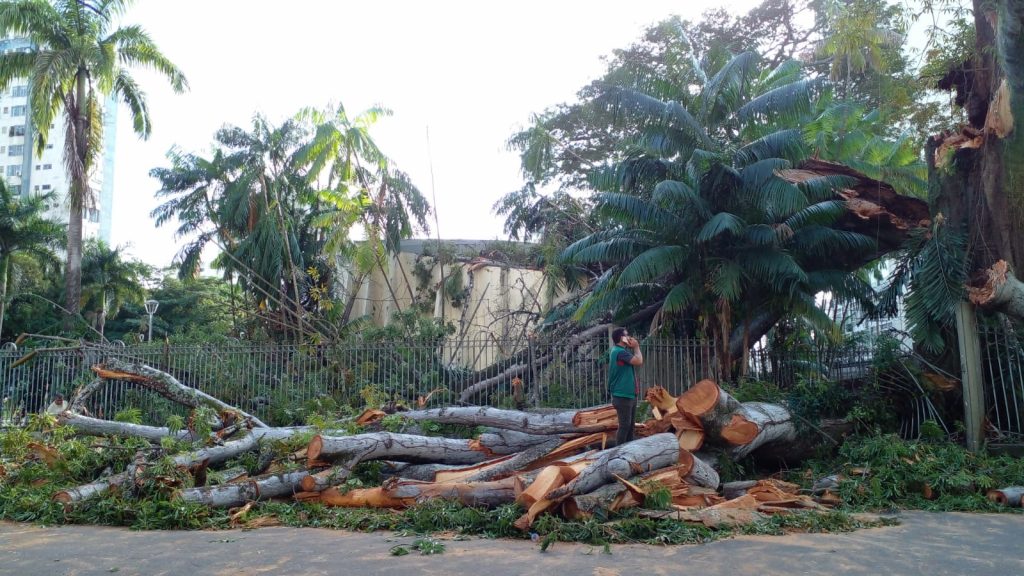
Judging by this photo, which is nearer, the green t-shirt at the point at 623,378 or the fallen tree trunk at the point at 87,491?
the fallen tree trunk at the point at 87,491

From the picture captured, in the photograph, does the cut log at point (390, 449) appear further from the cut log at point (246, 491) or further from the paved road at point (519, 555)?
the paved road at point (519, 555)

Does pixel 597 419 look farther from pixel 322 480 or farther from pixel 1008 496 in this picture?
pixel 1008 496

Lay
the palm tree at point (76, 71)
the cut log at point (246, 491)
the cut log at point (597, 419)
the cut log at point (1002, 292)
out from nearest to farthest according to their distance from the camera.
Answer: the cut log at point (246, 491) → the cut log at point (597, 419) → the cut log at point (1002, 292) → the palm tree at point (76, 71)

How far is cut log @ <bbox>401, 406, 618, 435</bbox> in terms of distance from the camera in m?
9.02

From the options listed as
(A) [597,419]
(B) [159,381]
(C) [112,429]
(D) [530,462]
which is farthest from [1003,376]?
(C) [112,429]

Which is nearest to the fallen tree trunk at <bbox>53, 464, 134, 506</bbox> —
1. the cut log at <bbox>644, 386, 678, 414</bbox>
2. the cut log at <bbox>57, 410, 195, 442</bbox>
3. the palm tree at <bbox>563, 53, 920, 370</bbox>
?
the cut log at <bbox>57, 410, 195, 442</bbox>

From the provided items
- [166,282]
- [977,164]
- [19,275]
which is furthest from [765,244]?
[166,282]

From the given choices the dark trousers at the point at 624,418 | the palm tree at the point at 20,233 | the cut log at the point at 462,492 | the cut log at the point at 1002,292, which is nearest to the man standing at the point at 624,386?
the dark trousers at the point at 624,418

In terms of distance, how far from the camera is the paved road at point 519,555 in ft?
17.6

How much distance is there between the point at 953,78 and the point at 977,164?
52.7 inches

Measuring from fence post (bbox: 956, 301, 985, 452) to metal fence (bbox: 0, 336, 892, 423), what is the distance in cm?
306

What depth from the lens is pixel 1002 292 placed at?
9203mm

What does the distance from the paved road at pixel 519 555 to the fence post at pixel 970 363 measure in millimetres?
3291

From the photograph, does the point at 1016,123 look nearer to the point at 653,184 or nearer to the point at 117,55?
the point at 653,184
